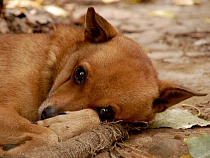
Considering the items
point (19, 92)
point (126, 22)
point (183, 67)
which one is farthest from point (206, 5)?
point (19, 92)

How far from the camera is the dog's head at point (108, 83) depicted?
344 cm

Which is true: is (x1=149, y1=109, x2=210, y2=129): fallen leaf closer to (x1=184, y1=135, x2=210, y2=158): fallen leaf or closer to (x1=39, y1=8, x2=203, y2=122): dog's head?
(x1=39, y1=8, x2=203, y2=122): dog's head

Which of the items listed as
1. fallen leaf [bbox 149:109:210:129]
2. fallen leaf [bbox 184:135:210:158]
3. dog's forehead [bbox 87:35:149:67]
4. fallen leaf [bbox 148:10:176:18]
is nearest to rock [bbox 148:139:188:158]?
fallen leaf [bbox 184:135:210:158]

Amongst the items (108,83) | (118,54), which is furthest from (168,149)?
(118,54)

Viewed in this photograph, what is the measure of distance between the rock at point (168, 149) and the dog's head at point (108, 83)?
0.58 m

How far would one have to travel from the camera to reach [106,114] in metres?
3.57

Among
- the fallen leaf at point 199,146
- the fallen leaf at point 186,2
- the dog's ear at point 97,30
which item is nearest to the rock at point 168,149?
the fallen leaf at point 199,146

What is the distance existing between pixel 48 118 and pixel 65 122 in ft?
0.70

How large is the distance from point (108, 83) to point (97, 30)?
80 cm

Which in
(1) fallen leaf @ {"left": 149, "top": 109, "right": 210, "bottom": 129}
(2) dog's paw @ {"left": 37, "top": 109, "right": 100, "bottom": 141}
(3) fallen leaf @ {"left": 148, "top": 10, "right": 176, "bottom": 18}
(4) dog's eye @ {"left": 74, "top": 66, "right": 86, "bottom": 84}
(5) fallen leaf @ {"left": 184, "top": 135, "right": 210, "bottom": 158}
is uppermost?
(4) dog's eye @ {"left": 74, "top": 66, "right": 86, "bottom": 84}

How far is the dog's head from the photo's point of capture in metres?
3.44

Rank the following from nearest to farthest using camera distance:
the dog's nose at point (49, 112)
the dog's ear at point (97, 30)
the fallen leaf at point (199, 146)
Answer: the fallen leaf at point (199, 146) → the dog's nose at point (49, 112) → the dog's ear at point (97, 30)

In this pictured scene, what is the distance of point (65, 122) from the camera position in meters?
3.29

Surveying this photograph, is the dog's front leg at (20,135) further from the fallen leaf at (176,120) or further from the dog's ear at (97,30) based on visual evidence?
the fallen leaf at (176,120)
